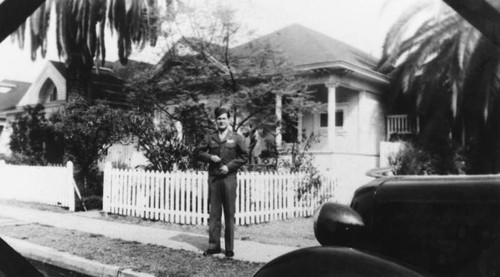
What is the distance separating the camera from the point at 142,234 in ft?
22.9

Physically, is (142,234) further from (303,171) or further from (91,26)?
(91,26)

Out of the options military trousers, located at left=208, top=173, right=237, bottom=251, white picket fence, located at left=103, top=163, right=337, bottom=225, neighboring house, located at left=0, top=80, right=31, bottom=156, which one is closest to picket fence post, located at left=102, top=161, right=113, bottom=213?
white picket fence, located at left=103, top=163, right=337, bottom=225

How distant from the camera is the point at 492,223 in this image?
187 cm

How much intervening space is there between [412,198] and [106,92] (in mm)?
18388

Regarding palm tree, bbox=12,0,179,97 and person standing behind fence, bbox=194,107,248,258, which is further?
palm tree, bbox=12,0,179,97

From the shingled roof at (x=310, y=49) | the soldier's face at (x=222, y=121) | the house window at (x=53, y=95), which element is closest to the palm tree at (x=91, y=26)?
the shingled roof at (x=310, y=49)

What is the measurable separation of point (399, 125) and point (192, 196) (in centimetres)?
1150

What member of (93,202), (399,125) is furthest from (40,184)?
(399,125)

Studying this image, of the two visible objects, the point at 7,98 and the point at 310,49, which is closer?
the point at 310,49

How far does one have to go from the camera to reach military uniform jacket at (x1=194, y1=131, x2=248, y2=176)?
18.1 feet

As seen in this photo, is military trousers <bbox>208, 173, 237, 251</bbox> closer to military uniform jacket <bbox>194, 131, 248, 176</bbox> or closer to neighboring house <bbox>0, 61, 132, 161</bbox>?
military uniform jacket <bbox>194, 131, 248, 176</bbox>

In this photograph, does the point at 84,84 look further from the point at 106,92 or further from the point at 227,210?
the point at 227,210

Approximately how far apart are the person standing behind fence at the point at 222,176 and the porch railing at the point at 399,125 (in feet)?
39.9

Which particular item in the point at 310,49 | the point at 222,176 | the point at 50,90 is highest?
the point at 310,49
